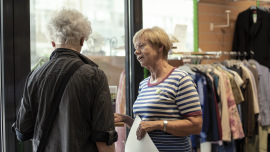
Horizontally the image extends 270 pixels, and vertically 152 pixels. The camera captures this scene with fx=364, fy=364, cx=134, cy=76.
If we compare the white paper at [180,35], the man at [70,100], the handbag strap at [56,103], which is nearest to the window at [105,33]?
the white paper at [180,35]

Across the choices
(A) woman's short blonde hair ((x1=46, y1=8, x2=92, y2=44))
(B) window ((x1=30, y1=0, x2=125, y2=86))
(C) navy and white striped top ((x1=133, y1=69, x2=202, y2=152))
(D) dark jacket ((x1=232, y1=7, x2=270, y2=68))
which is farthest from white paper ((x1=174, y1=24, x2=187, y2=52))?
(A) woman's short blonde hair ((x1=46, y1=8, x2=92, y2=44))

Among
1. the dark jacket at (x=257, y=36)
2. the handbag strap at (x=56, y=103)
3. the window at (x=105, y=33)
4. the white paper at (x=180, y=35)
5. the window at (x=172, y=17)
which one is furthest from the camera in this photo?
the dark jacket at (x=257, y=36)

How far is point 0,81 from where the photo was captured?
8.58ft

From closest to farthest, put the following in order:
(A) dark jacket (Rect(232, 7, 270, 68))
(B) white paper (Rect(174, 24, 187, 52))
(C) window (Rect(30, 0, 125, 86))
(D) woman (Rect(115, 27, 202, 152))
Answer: (D) woman (Rect(115, 27, 202, 152)), (C) window (Rect(30, 0, 125, 86)), (B) white paper (Rect(174, 24, 187, 52)), (A) dark jacket (Rect(232, 7, 270, 68))

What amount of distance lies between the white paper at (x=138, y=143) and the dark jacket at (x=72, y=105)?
1.63 ft

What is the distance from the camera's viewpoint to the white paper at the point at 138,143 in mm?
2283

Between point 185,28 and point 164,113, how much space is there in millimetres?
2030

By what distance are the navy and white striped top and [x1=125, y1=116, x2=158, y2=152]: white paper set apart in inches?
2.4

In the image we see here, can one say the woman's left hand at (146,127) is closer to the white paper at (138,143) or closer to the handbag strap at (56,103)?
the white paper at (138,143)

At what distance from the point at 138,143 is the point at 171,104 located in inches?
13.3

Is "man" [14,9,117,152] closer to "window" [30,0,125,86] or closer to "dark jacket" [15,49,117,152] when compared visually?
"dark jacket" [15,49,117,152]

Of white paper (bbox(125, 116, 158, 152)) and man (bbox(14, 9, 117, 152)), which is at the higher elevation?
man (bbox(14, 9, 117, 152))

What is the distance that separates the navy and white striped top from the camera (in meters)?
2.27

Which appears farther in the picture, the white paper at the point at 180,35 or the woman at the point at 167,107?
the white paper at the point at 180,35
